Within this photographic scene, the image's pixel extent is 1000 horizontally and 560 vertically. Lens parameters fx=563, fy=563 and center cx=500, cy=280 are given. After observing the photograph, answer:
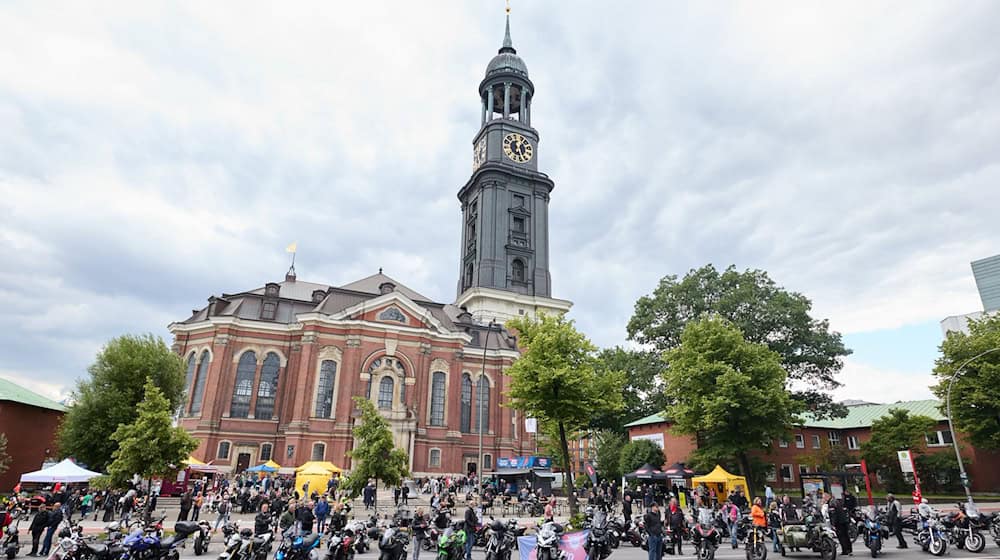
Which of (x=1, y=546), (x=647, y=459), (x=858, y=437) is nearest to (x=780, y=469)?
(x=858, y=437)

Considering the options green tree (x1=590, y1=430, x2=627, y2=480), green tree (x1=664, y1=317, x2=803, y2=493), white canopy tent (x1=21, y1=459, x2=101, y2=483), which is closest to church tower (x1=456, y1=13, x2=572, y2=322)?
green tree (x1=590, y1=430, x2=627, y2=480)

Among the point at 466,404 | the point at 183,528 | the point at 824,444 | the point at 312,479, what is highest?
the point at 466,404

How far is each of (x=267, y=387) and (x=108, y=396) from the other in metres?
13.9

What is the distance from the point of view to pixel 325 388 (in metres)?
46.4

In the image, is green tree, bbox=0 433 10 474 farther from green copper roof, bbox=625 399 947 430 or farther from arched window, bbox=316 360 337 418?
green copper roof, bbox=625 399 947 430

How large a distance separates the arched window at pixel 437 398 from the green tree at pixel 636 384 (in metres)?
13.3

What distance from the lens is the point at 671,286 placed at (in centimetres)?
4722

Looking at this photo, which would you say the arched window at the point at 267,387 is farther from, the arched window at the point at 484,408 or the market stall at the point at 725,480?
the market stall at the point at 725,480

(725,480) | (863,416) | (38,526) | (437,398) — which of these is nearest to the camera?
(38,526)

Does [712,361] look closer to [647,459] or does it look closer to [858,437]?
[647,459]

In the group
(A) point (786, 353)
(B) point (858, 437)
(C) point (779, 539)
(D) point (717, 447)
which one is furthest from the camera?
(B) point (858, 437)

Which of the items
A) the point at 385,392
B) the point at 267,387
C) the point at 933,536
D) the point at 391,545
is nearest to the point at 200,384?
the point at 267,387

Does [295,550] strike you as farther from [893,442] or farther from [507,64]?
[507,64]

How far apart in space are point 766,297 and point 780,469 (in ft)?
49.4
